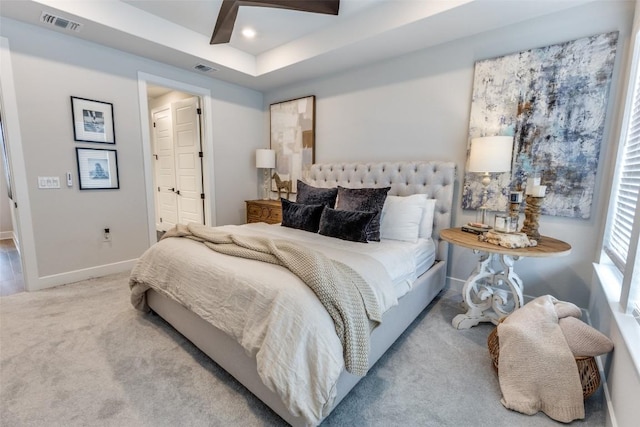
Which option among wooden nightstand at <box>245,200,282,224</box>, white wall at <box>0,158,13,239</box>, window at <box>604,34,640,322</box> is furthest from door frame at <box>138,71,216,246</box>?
window at <box>604,34,640,322</box>

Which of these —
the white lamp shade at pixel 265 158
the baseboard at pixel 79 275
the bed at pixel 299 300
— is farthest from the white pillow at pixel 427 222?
the baseboard at pixel 79 275

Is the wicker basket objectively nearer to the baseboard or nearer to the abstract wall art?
the abstract wall art

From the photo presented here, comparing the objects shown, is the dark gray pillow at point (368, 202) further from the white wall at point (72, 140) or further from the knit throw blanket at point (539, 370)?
the white wall at point (72, 140)

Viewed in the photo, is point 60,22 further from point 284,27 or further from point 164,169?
point 164,169

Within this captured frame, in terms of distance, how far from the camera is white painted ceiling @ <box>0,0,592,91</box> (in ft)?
7.68

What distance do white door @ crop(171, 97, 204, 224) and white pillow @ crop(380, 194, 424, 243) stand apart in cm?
300

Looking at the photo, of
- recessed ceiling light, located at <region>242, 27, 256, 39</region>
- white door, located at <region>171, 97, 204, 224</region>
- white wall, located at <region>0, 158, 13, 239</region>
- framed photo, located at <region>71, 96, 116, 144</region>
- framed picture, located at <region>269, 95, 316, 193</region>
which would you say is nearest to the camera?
framed photo, located at <region>71, 96, 116, 144</region>

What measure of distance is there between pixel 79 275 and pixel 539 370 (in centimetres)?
419

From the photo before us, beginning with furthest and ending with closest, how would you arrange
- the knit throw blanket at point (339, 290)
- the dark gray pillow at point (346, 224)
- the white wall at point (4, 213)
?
the white wall at point (4, 213), the dark gray pillow at point (346, 224), the knit throw blanket at point (339, 290)

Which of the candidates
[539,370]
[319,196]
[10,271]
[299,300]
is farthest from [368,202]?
[10,271]

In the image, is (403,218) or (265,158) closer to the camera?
(403,218)

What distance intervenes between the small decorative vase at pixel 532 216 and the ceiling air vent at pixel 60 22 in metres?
4.27

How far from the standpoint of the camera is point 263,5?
2.20 meters

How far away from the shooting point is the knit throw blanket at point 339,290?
1.31m
